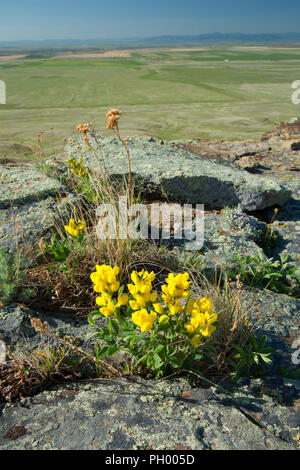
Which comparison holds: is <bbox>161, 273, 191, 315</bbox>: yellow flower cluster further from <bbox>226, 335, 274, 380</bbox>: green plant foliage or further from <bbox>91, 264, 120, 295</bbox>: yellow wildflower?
<bbox>226, 335, 274, 380</bbox>: green plant foliage

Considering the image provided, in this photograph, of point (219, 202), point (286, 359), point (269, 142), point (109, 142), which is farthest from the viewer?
point (269, 142)

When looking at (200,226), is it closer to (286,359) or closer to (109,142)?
(286,359)

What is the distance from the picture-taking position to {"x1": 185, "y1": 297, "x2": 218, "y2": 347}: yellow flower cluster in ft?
6.72

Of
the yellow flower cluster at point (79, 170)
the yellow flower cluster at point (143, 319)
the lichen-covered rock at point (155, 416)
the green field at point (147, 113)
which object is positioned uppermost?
the green field at point (147, 113)

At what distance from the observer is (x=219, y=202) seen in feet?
15.3

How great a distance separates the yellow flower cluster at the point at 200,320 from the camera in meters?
2.05

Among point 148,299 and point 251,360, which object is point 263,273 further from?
point 148,299

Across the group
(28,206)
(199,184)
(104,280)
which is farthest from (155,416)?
(199,184)

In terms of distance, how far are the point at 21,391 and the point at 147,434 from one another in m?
0.92

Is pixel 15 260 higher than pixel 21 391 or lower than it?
higher

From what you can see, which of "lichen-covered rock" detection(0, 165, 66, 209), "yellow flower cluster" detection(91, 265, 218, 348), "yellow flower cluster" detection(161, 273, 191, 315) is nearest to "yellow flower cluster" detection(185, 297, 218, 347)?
"yellow flower cluster" detection(91, 265, 218, 348)

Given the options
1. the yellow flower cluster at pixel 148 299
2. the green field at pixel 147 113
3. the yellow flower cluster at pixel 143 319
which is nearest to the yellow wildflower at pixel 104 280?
the yellow flower cluster at pixel 148 299

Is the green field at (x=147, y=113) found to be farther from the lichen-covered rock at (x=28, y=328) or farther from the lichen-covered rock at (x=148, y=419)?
the lichen-covered rock at (x=148, y=419)
